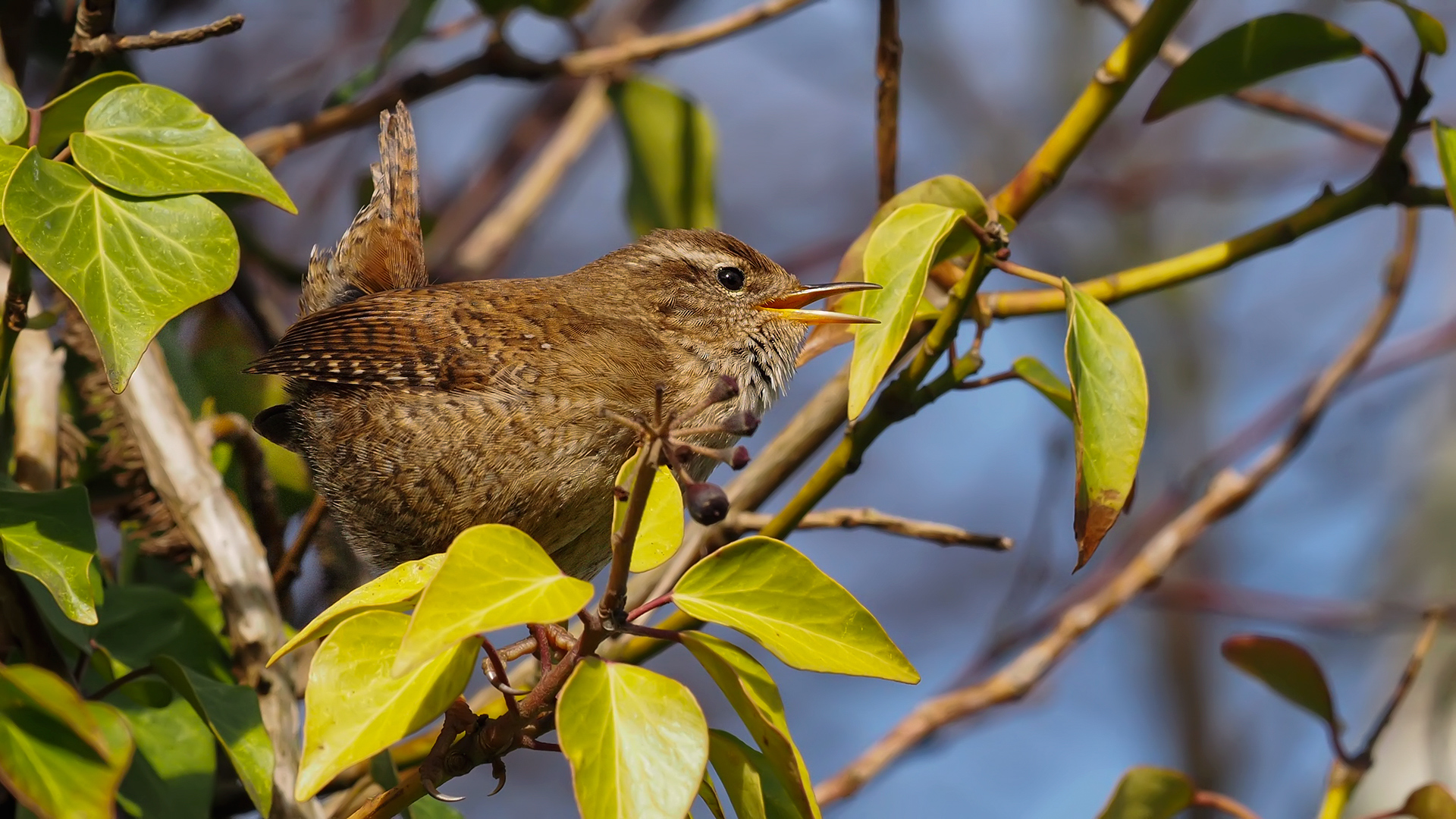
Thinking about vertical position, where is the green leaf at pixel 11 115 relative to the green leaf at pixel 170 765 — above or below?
above

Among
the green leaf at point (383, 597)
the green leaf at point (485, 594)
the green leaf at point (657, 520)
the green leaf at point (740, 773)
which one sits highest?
the green leaf at point (485, 594)

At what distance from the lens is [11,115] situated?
58.5 inches

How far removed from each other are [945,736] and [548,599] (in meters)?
1.91

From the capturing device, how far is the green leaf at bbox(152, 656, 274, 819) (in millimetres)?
1647

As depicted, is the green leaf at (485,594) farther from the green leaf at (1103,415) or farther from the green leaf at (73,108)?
the green leaf at (73,108)

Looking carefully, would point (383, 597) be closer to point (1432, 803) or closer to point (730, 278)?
point (1432, 803)

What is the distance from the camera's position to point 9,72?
2.17 m

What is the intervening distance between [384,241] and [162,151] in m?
1.26

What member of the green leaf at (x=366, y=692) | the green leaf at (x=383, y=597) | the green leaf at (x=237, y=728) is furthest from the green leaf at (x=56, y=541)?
the green leaf at (x=366, y=692)

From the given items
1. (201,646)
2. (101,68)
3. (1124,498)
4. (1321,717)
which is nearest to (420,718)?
(1124,498)

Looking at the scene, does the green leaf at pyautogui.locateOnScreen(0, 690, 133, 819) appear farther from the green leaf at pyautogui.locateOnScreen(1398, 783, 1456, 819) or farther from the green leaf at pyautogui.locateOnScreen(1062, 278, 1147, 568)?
the green leaf at pyautogui.locateOnScreen(1398, 783, 1456, 819)

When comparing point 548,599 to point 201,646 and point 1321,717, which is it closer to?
point 201,646

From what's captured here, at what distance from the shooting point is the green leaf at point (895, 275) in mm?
1491

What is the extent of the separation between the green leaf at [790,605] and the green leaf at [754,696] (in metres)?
0.03
